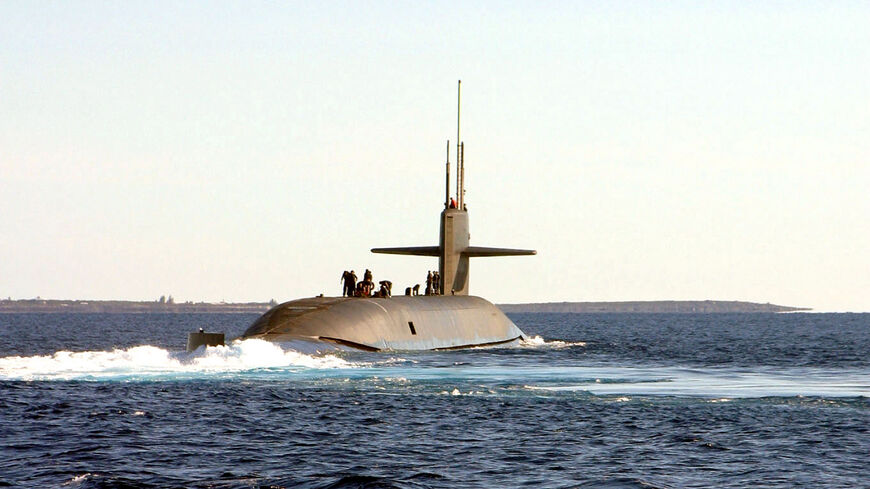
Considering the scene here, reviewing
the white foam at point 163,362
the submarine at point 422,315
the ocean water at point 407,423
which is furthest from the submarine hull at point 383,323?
the ocean water at point 407,423

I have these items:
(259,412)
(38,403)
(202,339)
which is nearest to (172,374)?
(202,339)

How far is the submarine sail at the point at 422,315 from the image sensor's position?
41.9 meters

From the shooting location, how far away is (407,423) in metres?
23.4

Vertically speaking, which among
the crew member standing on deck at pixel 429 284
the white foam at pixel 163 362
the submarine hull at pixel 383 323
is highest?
the crew member standing on deck at pixel 429 284

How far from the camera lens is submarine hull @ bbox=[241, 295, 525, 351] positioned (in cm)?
4147

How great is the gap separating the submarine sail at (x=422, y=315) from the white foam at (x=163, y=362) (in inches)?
77.6

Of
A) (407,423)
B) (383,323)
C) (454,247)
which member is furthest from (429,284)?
(407,423)

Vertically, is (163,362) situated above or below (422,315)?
below

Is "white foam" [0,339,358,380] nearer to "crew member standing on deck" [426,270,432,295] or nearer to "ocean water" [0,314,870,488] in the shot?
"ocean water" [0,314,870,488]

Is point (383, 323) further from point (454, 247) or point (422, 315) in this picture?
point (454, 247)

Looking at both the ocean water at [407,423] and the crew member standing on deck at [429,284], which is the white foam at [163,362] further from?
the crew member standing on deck at [429,284]

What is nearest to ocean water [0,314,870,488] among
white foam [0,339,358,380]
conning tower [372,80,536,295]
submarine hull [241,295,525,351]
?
white foam [0,339,358,380]

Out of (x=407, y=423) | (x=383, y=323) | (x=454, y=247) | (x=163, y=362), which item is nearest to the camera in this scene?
(x=407, y=423)

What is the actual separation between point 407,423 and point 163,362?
587 inches
